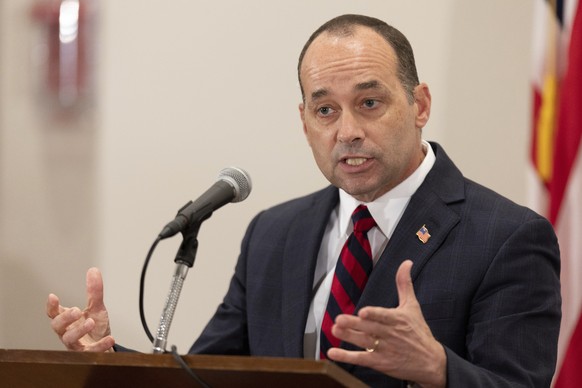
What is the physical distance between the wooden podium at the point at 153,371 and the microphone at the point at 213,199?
278 millimetres

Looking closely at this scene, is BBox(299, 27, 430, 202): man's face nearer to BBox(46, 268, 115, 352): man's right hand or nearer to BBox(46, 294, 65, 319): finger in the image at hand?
BBox(46, 268, 115, 352): man's right hand

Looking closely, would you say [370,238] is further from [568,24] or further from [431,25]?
[431,25]

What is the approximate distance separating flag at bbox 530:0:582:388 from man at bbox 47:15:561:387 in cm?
67

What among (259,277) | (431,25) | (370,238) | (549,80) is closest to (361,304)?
(370,238)

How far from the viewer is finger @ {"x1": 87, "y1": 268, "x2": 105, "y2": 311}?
8.80 feet

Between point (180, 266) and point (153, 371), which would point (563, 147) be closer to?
point (180, 266)

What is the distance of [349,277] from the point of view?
115 inches

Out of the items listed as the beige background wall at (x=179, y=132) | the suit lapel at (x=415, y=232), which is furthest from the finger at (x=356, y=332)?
the beige background wall at (x=179, y=132)

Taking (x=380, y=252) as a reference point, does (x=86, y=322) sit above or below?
below

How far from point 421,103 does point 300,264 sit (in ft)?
2.11

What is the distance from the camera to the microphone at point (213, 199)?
214 cm

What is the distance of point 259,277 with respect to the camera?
3.21 metres

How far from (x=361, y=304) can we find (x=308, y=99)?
26.1 inches

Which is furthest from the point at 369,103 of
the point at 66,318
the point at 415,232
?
the point at 66,318
